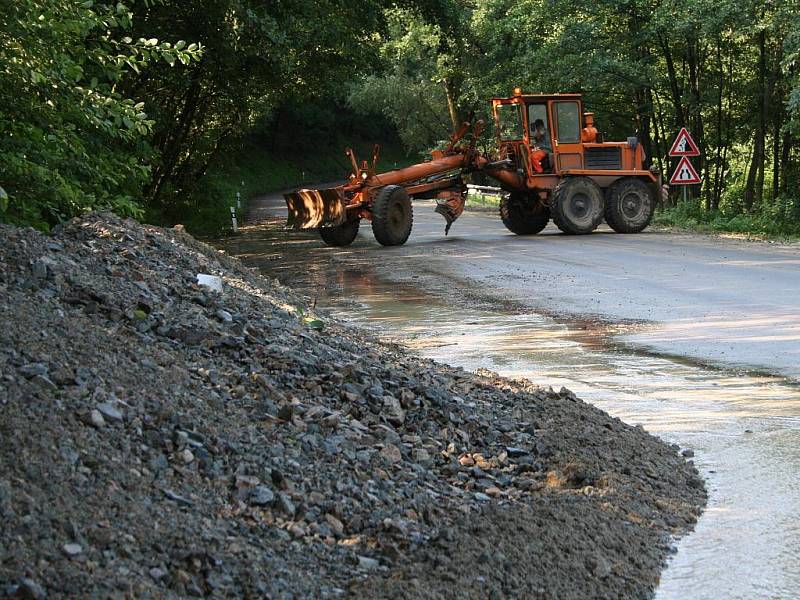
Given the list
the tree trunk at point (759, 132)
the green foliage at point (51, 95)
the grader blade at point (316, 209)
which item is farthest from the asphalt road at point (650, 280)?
the tree trunk at point (759, 132)

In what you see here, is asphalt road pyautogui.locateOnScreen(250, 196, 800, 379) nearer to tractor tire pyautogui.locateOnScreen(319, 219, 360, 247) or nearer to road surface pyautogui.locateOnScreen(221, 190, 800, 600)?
road surface pyautogui.locateOnScreen(221, 190, 800, 600)

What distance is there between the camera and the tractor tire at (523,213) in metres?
25.4

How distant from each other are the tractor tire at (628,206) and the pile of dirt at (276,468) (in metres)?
17.8

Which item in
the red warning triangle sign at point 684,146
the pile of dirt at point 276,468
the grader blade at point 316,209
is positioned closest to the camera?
the pile of dirt at point 276,468

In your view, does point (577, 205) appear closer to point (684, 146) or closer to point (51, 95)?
point (684, 146)

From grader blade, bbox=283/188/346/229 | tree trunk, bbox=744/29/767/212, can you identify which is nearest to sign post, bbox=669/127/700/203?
tree trunk, bbox=744/29/767/212

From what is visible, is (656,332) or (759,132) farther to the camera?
(759,132)

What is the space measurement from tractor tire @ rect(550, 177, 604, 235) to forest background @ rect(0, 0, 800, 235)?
3232mm

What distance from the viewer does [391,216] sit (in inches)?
877

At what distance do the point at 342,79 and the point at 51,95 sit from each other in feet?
66.5

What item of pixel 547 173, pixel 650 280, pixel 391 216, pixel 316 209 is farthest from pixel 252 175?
pixel 650 280

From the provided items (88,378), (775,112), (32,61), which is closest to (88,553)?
(88,378)

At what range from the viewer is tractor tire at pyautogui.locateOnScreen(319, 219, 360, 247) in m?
23.0

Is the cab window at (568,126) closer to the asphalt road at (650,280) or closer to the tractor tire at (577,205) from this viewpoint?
the tractor tire at (577,205)
